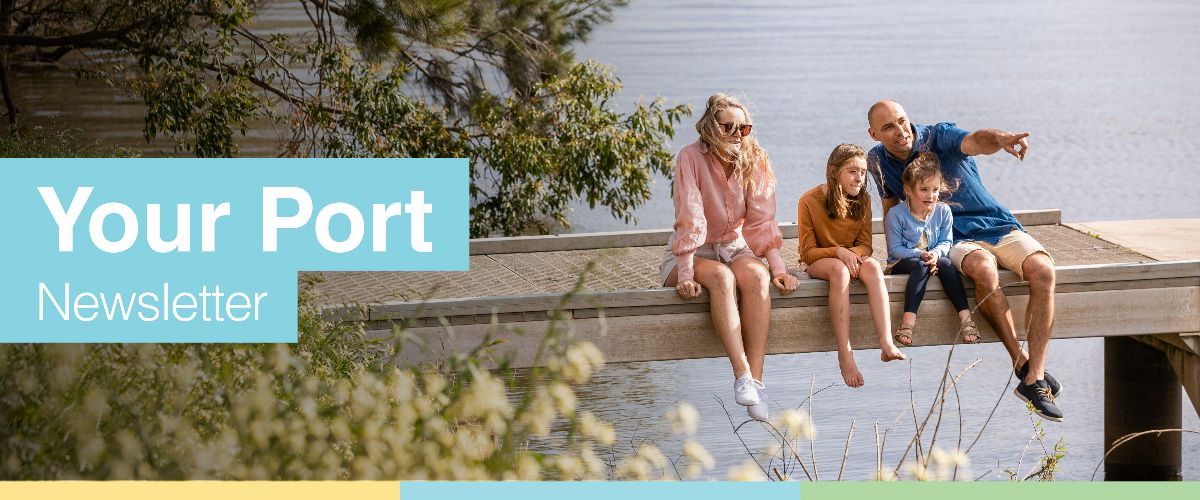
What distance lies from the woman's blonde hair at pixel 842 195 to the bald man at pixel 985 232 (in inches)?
4.9

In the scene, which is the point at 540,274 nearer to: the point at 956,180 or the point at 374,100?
the point at 956,180

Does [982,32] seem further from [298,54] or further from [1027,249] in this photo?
[1027,249]

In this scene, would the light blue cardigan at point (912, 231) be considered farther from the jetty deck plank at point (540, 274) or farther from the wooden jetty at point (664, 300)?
the jetty deck plank at point (540, 274)

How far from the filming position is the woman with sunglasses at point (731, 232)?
186 inches

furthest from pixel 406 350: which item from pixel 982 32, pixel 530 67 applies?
pixel 982 32

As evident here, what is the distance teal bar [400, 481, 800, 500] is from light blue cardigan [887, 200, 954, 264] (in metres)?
2.63

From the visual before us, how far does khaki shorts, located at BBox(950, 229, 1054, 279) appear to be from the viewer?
4965mm

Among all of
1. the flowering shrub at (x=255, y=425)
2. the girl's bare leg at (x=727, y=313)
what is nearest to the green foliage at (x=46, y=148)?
the girl's bare leg at (x=727, y=313)

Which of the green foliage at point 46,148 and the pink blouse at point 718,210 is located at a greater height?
the green foliage at point 46,148

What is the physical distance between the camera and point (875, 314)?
4.84 m

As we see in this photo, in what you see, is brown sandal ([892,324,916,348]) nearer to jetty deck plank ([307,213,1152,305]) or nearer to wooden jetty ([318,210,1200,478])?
wooden jetty ([318,210,1200,478])

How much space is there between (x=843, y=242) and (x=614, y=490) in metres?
2.67

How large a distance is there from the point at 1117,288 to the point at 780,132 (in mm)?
11601

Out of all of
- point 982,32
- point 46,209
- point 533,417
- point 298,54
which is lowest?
point 533,417
